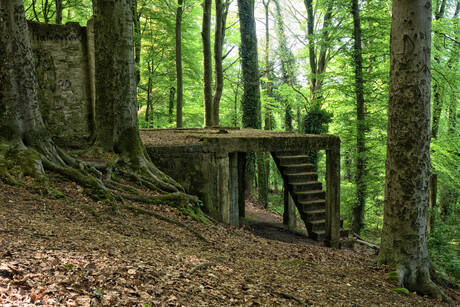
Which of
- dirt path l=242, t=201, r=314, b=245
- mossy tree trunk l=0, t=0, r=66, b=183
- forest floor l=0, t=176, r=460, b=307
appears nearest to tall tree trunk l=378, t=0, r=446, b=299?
forest floor l=0, t=176, r=460, b=307

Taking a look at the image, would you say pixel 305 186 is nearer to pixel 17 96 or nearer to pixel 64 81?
pixel 64 81

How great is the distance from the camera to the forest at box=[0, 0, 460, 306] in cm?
1233

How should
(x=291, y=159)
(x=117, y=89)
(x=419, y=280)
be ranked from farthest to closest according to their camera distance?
(x=291, y=159), (x=117, y=89), (x=419, y=280)

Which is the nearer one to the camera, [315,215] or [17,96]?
[17,96]

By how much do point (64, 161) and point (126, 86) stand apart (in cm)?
186

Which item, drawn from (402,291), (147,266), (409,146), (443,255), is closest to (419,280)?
(402,291)

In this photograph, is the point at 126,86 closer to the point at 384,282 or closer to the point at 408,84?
the point at 408,84

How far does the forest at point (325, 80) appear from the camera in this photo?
1233 centimetres

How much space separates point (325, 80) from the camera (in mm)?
14562

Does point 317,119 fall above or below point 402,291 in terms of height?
above

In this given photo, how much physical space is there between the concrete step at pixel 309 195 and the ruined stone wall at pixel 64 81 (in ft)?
18.3

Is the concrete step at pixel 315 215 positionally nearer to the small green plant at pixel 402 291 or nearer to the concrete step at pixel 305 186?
the concrete step at pixel 305 186

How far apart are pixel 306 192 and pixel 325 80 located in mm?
6257

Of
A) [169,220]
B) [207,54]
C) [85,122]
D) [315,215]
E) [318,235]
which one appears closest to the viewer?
[169,220]
